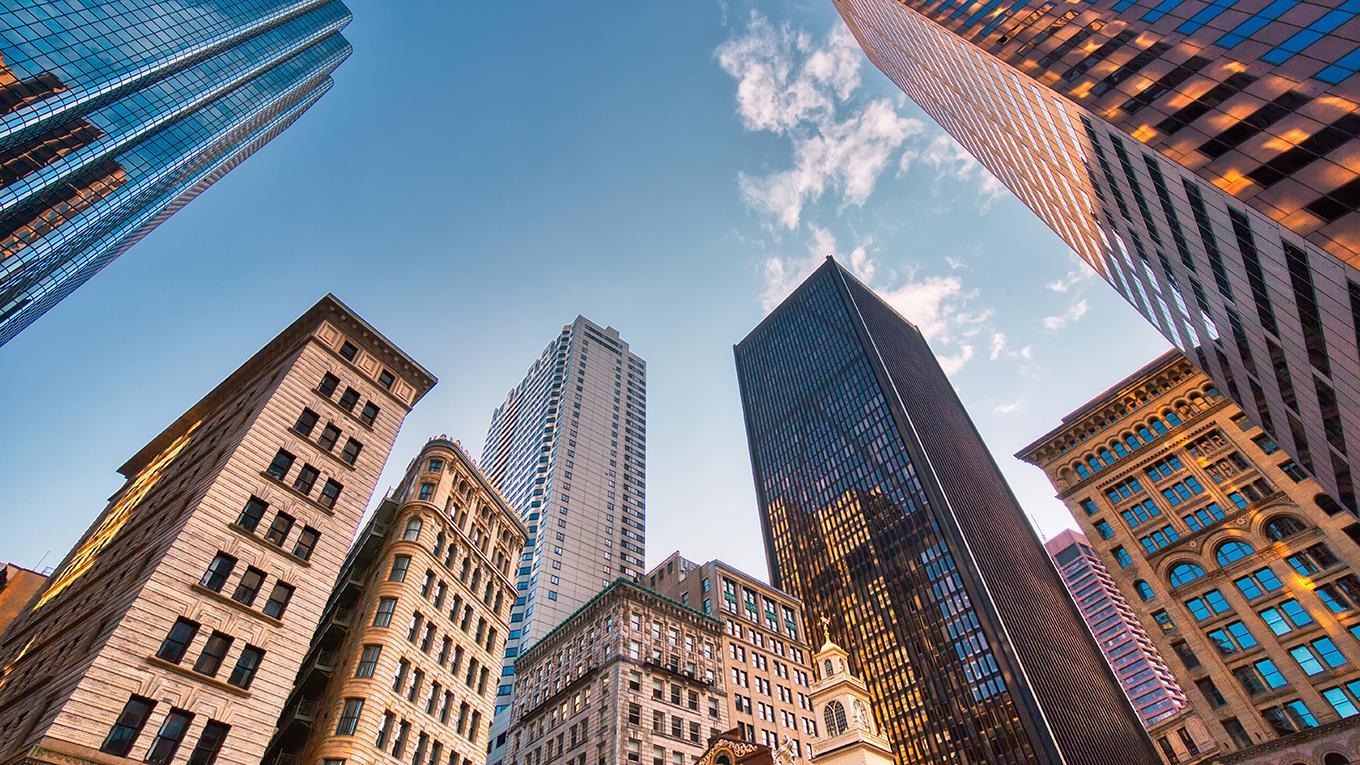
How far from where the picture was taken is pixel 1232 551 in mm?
57781

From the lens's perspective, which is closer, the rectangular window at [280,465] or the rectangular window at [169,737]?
the rectangular window at [169,737]

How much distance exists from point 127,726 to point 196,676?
9.65 ft

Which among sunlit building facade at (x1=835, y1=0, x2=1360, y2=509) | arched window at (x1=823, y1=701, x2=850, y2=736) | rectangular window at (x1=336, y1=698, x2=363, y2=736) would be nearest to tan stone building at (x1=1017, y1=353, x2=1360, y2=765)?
sunlit building facade at (x1=835, y1=0, x2=1360, y2=509)

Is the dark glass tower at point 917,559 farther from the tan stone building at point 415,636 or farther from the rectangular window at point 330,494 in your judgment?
the rectangular window at point 330,494

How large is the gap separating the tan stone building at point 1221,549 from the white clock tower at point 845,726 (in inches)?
1477

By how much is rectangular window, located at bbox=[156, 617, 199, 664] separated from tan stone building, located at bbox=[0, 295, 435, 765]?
0.22 ft

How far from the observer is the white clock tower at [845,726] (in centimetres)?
3484

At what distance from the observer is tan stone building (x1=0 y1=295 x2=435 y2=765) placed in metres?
27.8

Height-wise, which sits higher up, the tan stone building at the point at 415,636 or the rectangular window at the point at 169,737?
the tan stone building at the point at 415,636

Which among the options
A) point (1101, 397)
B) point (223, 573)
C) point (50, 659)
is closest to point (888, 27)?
point (1101, 397)

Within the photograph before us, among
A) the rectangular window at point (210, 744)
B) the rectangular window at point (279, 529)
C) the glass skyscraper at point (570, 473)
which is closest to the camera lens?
the rectangular window at point (210, 744)

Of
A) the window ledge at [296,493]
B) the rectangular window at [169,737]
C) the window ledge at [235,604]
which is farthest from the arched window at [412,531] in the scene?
the rectangular window at [169,737]

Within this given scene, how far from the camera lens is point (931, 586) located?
→ 4843 inches

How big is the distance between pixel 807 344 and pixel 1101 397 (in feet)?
378
